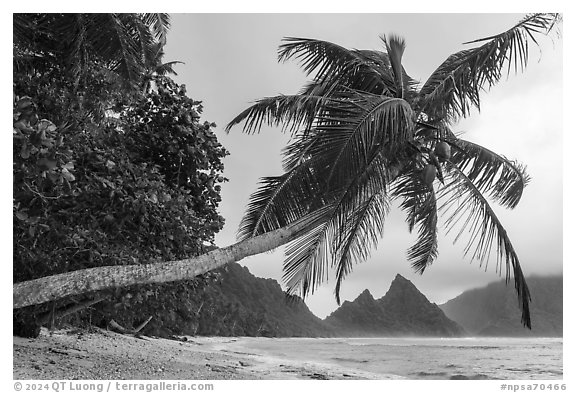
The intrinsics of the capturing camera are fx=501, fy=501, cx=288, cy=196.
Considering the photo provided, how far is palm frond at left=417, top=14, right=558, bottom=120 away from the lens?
4453mm

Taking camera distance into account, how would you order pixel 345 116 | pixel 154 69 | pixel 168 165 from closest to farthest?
pixel 345 116, pixel 168 165, pixel 154 69

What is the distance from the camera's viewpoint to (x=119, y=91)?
22.0ft

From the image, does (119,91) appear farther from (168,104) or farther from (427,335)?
(427,335)

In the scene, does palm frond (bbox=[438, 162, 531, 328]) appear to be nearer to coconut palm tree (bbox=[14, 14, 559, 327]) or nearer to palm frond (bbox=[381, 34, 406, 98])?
coconut palm tree (bbox=[14, 14, 559, 327])

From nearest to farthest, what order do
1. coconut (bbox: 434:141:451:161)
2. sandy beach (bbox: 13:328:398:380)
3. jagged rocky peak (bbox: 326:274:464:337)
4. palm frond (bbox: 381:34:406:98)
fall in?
coconut (bbox: 434:141:451:161), palm frond (bbox: 381:34:406:98), sandy beach (bbox: 13:328:398:380), jagged rocky peak (bbox: 326:274:464:337)

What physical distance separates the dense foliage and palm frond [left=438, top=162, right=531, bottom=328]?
2.78 m

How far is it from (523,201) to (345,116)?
306cm

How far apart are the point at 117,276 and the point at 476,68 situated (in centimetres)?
359

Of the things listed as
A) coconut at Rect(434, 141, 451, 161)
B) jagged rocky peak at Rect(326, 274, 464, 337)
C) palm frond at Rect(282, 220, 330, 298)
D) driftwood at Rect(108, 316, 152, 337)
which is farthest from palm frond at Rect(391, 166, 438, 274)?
jagged rocky peak at Rect(326, 274, 464, 337)

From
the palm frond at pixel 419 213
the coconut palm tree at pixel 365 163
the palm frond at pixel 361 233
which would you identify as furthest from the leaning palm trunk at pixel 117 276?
the palm frond at pixel 419 213

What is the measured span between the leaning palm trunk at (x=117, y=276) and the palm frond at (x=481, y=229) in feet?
6.49

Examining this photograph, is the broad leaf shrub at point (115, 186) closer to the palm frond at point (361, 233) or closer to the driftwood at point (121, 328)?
the palm frond at point (361, 233)

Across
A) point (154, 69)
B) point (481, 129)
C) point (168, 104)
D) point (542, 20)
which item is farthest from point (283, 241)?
point (154, 69)

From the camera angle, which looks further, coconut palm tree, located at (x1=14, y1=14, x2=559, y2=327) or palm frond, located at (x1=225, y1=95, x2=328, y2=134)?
palm frond, located at (x1=225, y1=95, x2=328, y2=134)
